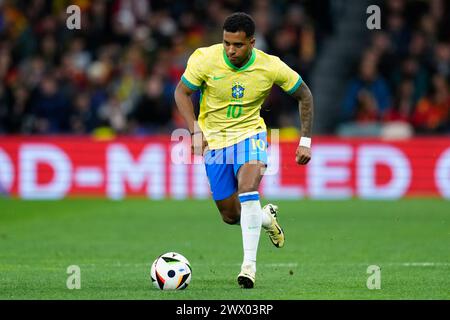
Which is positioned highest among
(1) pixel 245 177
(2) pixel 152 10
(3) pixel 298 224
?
(2) pixel 152 10

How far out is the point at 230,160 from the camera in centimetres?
961

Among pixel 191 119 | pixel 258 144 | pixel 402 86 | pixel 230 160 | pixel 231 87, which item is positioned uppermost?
pixel 402 86

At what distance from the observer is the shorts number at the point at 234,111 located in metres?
9.62

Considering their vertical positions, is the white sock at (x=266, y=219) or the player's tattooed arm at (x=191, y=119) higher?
the player's tattooed arm at (x=191, y=119)

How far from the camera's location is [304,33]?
21.8m

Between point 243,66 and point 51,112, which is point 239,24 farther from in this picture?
point 51,112

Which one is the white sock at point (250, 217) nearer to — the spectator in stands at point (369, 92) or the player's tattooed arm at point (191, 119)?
the player's tattooed arm at point (191, 119)

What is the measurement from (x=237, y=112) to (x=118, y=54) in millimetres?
13074

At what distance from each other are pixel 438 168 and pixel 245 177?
1078cm

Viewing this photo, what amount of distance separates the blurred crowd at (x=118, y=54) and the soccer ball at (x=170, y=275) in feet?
37.3

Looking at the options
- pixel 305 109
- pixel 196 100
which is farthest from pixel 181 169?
pixel 305 109

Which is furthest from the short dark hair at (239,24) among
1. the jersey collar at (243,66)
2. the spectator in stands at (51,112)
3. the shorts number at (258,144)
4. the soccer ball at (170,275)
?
the spectator in stands at (51,112)
